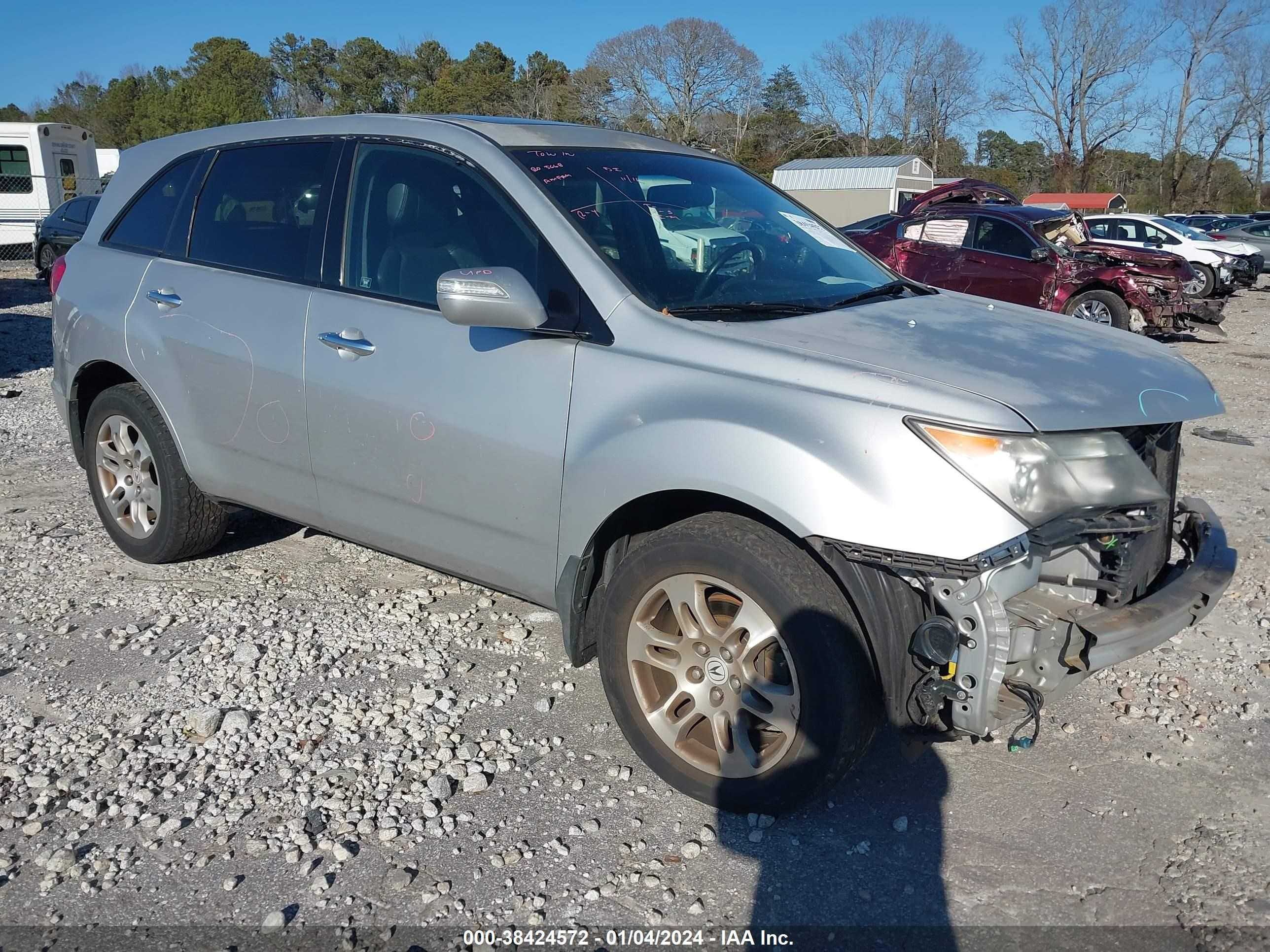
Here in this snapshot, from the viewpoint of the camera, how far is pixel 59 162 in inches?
956

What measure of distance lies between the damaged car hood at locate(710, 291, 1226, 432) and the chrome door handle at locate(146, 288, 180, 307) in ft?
7.97

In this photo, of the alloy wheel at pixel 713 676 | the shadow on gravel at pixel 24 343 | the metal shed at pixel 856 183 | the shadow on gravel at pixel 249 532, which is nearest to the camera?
the alloy wheel at pixel 713 676

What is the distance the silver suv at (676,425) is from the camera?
260 cm

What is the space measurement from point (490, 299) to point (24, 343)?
11.1 m

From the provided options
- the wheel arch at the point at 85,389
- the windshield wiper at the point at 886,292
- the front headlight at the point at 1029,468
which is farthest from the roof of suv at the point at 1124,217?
the front headlight at the point at 1029,468

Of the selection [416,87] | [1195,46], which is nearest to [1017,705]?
[1195,46]

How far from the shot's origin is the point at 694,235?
3.57 m

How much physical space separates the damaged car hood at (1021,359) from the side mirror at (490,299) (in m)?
0.56

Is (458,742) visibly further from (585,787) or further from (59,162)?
(59,162)

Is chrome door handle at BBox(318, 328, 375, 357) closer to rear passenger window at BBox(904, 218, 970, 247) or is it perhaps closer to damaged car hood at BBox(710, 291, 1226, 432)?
damaged car hood at BBox(710, 291, 1226, 432)

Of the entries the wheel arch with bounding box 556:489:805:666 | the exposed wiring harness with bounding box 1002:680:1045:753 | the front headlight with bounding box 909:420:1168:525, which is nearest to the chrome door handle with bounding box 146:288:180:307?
the wheel arch with bounding box 556:489:805:666

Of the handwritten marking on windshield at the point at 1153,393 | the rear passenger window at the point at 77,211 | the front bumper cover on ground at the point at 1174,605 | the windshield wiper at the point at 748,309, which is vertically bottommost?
the front bumper cover on ground at the point at 1174,605

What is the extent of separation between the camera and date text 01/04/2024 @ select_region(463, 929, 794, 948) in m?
2.51

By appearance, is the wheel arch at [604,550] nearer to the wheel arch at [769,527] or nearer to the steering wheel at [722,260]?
the wheel arch at [769,527]
